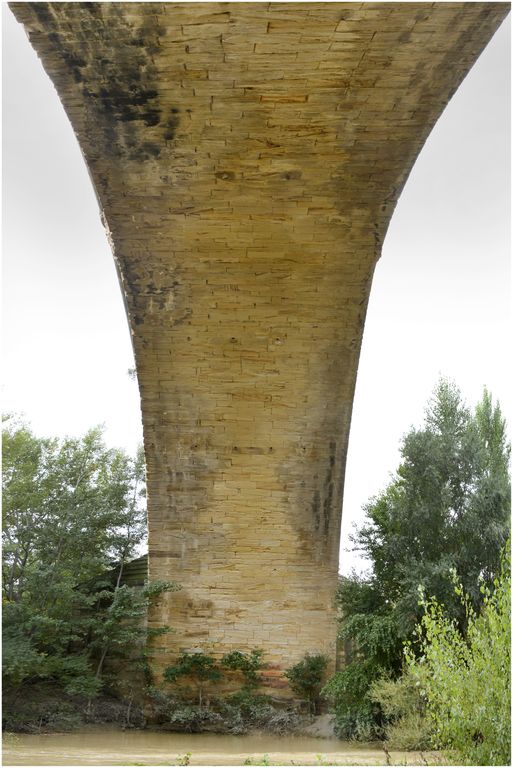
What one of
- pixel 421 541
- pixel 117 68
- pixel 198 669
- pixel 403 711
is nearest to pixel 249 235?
pixel 117 68

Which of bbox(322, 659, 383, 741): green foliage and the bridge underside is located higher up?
the bridge underside

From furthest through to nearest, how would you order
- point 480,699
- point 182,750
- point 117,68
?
point 182,750 < point 117,68 < point 480,699

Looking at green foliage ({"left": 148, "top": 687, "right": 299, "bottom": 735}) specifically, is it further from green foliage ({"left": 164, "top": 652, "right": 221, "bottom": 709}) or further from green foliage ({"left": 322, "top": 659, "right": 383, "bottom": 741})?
green foliage ({"left": 322, "top": 659, "right": 383, "bottom": 741})

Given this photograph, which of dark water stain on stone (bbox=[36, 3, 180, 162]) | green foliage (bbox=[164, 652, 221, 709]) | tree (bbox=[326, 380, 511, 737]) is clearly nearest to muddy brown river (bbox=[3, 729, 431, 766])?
green foliage (bbox=[164, 652, 221, 709])

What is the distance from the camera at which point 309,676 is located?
28.3ft

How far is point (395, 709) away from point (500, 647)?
12.2 ft

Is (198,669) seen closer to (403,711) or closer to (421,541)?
(403,711)

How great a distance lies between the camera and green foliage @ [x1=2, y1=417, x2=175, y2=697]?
8.66m

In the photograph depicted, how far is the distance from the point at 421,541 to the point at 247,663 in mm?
2455

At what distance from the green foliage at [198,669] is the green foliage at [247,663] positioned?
0.52ft

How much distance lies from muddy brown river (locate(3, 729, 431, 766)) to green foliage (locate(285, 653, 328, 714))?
48 centimetres

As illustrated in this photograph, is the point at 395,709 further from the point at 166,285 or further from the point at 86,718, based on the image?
the point at 166,285

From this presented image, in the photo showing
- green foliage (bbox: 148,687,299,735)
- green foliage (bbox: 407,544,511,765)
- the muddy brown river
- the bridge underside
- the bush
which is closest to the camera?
green foliage (bbox: 407,544,511,765)

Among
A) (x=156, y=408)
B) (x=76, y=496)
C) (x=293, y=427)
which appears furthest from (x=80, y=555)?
(x=293, y=427)
